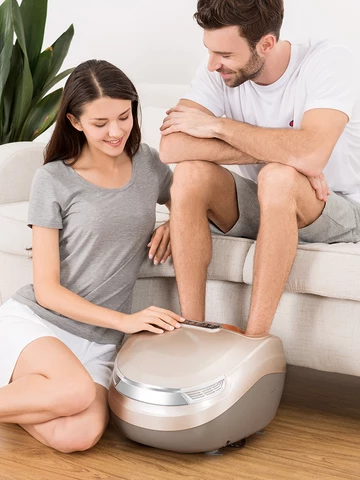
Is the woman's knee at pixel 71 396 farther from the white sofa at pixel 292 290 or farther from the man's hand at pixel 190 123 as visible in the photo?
the man's hand at pixel 190 123

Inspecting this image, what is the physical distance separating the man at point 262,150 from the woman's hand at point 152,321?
0.15 m

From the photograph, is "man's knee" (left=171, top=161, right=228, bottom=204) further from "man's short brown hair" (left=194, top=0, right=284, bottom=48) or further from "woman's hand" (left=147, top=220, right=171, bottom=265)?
"man's short brown hair" (left=194, top=0, right=284, bottom=48)

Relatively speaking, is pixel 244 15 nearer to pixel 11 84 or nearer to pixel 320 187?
pixel 320 187

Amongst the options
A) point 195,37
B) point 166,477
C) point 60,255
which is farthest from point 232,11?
point 195,37

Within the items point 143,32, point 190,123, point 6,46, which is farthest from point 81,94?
point 143,32

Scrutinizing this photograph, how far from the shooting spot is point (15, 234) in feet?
7.04

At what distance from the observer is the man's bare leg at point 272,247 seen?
171 cm

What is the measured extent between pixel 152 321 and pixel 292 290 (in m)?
0.37

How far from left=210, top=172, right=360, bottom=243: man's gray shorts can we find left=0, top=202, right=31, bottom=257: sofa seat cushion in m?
0.52

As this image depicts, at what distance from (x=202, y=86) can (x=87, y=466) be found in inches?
42.5

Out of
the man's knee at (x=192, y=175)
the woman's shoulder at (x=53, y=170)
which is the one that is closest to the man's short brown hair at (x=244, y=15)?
the man's knee at (x=192, y=175)

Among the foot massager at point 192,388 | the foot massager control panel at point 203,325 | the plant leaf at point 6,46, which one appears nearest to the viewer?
the foot massager at point 192,388

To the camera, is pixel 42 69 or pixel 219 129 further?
pixel 42 69

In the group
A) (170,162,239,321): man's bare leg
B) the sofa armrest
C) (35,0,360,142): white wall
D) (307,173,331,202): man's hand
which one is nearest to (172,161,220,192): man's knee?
(170,162,239,321): man's bare leg
